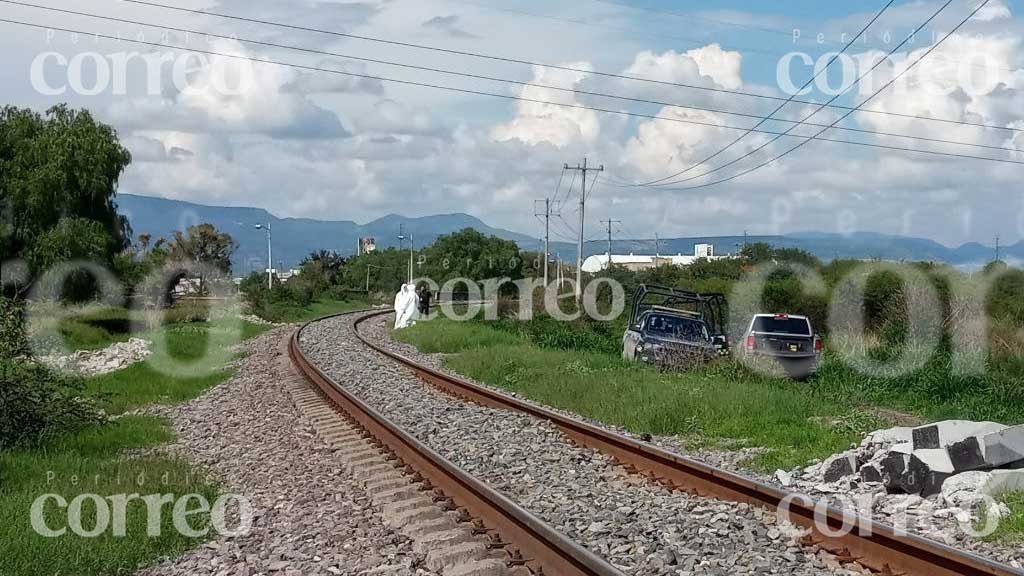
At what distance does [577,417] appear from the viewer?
15.7 meters

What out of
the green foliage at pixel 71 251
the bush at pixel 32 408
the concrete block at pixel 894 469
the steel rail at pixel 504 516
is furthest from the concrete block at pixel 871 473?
the green foliage at pixel 71 251

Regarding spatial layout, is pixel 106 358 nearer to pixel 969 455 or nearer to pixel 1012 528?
pixel 969 455

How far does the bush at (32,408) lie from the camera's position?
12.8m

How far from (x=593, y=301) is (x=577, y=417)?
30350 mm

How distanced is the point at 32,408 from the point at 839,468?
9990mm

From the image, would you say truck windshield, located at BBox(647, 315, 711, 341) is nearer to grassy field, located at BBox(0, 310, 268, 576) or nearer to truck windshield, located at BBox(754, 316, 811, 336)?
truck windshield, located at BBox(754, 316, 811, 336)

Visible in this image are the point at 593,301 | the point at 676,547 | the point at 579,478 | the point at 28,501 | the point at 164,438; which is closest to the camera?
the point at 676,547

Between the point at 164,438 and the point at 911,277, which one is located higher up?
the point at 911,277

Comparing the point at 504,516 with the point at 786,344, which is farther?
the point at 786,344

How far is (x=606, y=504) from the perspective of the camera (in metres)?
8.99

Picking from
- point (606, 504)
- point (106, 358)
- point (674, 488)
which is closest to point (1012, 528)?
point (674, 488)

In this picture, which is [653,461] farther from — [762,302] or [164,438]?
[762,302]

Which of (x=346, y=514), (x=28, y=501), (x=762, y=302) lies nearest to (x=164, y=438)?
(x=28, y=501)

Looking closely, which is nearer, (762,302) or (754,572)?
(754,572)
